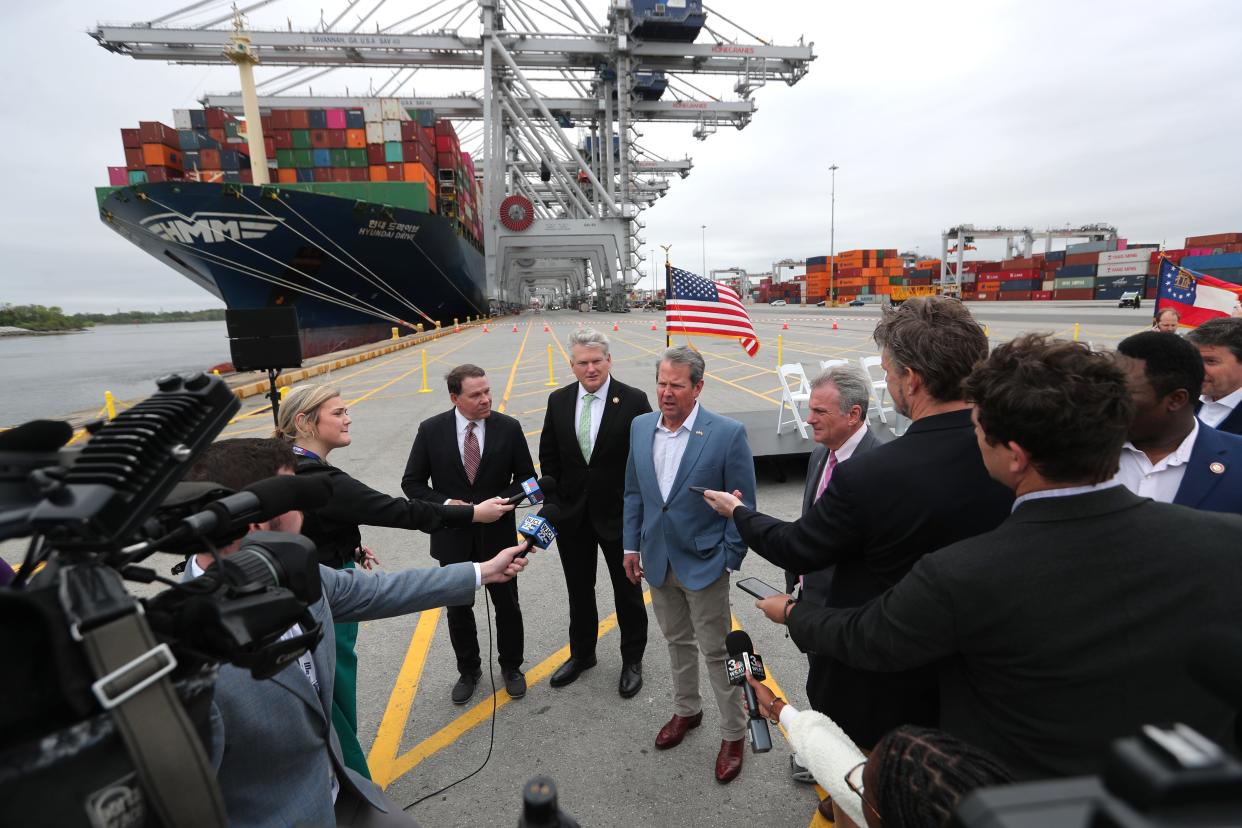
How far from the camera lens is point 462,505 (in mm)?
2701

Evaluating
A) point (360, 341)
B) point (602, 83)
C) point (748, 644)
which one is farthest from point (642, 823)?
point (602, 83)

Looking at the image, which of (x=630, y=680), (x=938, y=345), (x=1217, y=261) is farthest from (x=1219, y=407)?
(x=1217, y=261)

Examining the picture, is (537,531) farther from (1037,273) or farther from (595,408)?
(1037,273)

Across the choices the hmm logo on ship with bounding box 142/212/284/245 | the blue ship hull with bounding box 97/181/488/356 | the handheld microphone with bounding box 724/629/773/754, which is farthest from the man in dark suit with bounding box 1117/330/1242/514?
the hmm logo on ship with bounding box 142/212/284/245

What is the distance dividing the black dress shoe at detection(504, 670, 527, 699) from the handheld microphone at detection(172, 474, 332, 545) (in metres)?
2.56

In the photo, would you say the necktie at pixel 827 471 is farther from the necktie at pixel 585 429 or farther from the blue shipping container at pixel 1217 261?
the blue shipping container at pixel 1217 261

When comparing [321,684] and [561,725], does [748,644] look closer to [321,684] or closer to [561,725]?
[321,684]

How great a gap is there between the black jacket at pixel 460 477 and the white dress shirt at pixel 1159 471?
114 inches

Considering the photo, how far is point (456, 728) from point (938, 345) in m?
3.00

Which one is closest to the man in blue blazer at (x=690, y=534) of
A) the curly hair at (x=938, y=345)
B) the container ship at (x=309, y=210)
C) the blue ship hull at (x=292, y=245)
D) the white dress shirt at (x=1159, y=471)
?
the curly hair at (x=938, y=345)

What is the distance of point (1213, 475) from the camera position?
227 cm

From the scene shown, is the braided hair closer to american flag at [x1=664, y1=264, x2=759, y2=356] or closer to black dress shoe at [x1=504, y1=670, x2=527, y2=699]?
black dress shoe at [x1=504, y1=670, x2=527, y2=699]

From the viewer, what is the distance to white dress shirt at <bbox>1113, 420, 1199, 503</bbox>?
7.73ft

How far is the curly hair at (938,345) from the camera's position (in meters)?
1.75
